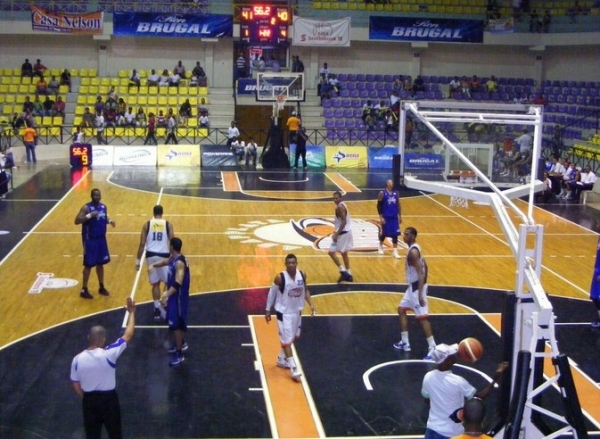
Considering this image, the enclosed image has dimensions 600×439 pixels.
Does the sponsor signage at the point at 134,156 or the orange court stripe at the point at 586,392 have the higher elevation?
the sponsor signage at the point at 134,156

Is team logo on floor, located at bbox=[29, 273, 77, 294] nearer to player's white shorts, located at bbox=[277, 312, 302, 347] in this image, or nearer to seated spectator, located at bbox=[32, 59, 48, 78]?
player's white shorts, located at bbox=[277, 312, 302, 347]

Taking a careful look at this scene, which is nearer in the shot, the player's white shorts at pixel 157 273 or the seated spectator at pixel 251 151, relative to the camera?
the player's white shorts at pixel 157 273

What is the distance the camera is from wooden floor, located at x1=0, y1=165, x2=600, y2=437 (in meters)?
14.3

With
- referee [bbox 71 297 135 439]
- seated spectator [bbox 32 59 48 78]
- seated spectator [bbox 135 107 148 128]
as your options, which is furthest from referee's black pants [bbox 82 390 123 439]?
seated spectator [bbox 32 59 48 78]

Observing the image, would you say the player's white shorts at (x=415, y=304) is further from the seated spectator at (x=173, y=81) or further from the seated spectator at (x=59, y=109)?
the seated spectator at (x=173, y=81)

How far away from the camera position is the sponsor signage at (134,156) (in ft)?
105

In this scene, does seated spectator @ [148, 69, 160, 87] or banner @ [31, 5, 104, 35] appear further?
seated spectator @ [148, 69, 160, 87]

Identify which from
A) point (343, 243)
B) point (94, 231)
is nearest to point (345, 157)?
point (343, 243)

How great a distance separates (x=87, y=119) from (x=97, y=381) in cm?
2773

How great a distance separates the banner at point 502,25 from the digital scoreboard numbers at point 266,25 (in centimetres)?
1054

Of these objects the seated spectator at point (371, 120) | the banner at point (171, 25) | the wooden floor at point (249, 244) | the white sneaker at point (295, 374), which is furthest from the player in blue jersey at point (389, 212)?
the banner at point (171, 25)

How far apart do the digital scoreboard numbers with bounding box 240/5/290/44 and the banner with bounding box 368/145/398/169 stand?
5.59 meters

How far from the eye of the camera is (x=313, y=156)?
33.2m

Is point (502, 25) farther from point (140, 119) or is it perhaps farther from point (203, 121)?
point (140, 119)
